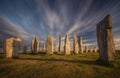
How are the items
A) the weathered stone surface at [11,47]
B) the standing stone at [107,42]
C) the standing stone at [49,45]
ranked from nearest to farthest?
1. the standing stone at [107,42]
2. the weathered stone surface at [11,47]
3. the standing stone at [49,45]

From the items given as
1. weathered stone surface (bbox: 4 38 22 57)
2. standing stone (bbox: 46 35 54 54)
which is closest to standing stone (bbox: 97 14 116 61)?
weathered stone surface (bbox: 4 38 22 57)

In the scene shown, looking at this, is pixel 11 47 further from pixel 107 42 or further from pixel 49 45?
pixel 107 42

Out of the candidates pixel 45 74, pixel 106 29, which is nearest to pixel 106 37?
pixel 106 29

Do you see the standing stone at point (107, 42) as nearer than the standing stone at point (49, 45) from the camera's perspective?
Yes

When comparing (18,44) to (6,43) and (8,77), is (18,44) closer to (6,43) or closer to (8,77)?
(6,43)

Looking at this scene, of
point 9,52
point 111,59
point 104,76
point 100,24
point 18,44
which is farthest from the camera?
point 18,44

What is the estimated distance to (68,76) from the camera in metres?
7.89

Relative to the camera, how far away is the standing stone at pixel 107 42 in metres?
11.1

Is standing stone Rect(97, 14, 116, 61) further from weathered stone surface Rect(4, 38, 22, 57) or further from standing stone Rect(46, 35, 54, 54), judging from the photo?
standing stone Rect(46, 35, 54, 54)

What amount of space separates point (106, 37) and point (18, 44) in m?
18.4

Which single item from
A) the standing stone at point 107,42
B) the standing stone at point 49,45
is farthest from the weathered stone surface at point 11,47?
the standing stone at point 107,42

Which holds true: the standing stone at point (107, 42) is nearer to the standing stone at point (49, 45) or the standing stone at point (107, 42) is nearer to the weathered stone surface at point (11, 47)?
the weathered stone surface at point (11, 47)

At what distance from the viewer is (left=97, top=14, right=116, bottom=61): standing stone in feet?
36.6

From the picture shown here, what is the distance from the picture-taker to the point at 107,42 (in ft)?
37.5
